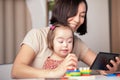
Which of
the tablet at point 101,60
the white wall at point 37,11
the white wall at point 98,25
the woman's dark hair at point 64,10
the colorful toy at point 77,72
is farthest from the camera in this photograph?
the white wall at point 98,25

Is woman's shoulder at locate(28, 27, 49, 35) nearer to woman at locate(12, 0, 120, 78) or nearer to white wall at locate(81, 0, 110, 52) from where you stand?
woman at locate(12, 0, 120, 78)

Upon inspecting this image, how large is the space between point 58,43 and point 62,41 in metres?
→ 0.02

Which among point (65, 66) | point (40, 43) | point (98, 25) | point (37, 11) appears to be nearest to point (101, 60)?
point (65, 66)

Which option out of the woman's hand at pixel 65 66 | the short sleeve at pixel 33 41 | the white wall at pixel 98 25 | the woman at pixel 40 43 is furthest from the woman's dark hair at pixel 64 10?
the white wall at pixel 98 25

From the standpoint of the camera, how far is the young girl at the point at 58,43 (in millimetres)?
868

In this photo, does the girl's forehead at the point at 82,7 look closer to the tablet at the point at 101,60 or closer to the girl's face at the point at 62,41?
the girl's face at the point at 62,41

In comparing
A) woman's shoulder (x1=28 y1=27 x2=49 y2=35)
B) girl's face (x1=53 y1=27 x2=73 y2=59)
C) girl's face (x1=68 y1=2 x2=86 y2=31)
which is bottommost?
girl's face (x1=53 y1=27 x2=73 y2=59)

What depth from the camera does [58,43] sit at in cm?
86

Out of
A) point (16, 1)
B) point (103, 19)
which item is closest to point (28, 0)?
point (16, 1)

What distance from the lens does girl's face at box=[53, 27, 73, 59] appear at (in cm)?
A: 86

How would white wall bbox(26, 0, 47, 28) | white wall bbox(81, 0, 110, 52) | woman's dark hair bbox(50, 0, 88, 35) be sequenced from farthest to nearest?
white wall bbox(81, 0, 110, 52), white wall bbox(26, 0, 47, 28), woman's dark hair bbox(50, 0, 88, 35)

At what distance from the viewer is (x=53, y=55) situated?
3.06 ft

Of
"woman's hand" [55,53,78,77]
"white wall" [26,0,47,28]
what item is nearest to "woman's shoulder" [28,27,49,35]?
"woman's hand" [55,53,78,77]

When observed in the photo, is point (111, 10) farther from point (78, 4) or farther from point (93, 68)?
point (93, 68)
